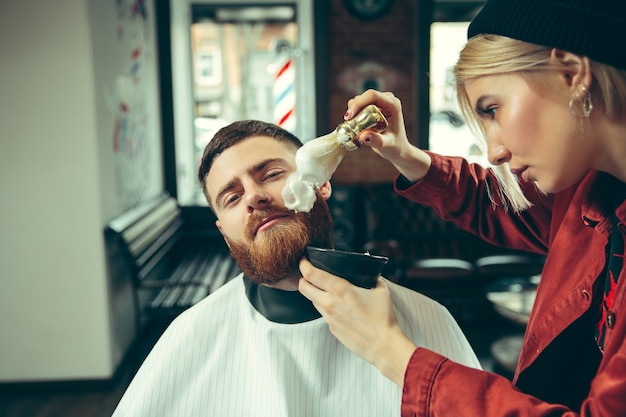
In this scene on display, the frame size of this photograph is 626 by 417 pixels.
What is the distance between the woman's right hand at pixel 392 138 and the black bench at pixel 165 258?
7.55 feet

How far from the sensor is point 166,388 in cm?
138

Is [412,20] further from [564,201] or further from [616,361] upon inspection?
[616,361]

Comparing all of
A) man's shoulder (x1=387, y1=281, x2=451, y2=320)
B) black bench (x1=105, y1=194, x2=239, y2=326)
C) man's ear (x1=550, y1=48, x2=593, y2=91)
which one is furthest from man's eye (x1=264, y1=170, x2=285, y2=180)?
black bench (x1=105, y1=194, x2=239, y2=326)

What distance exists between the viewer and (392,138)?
126cm

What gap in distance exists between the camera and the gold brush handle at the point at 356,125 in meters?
1.08

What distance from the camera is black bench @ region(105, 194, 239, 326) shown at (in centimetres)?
341

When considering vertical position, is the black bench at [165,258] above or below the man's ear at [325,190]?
below

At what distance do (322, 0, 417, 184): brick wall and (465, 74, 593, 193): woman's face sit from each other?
410 centimetres

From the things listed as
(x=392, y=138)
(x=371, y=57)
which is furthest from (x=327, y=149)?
(x=371, y=57)

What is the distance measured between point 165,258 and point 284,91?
192 centimetres

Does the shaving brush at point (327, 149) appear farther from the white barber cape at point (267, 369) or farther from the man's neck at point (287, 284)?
the white barber cape at point (267, 369)

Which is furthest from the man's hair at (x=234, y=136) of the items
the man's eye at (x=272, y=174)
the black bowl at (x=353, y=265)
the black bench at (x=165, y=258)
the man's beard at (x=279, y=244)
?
the black bench at (x=165, y=258)

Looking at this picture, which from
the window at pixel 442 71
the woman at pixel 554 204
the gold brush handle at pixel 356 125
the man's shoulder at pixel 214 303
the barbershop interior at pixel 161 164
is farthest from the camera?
the window at pixel 442 71

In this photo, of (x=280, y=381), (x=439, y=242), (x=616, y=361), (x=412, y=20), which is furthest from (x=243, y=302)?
(x=412, y=20)
